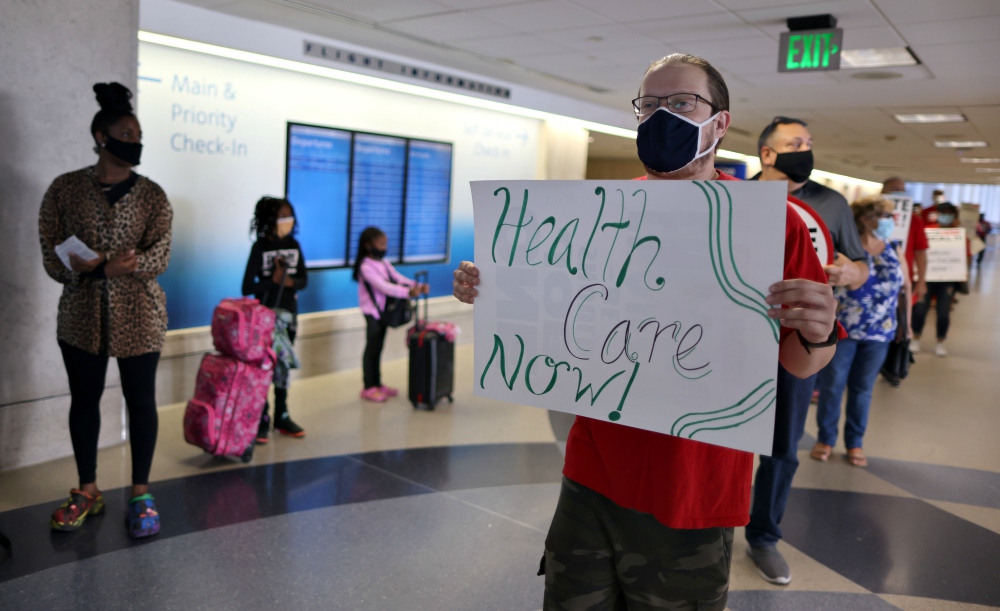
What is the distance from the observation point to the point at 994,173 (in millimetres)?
18031

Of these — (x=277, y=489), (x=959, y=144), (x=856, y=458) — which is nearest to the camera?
(x=277, y=489)

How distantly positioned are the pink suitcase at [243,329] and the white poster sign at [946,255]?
768 centimetres

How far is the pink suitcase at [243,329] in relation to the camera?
409cm

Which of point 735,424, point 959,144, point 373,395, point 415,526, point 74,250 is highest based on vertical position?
point 959,144

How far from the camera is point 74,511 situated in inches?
→ 128

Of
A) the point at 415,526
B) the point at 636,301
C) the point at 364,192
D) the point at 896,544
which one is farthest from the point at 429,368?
the point at 636,301

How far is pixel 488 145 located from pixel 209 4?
383 cm

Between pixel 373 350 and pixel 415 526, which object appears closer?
pixel 415 526

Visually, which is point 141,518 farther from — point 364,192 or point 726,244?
point 364,192

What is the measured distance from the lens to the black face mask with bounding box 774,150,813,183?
3.18 meters

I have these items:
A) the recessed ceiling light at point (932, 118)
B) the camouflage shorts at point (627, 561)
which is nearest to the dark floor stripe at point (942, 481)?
the camouflage shorts at point (627, 561)

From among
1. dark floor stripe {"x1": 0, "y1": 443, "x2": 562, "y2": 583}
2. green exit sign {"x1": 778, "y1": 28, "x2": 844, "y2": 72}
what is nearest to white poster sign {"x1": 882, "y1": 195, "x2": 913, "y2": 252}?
green exit sign {"x1": 778, "y1": 28, "x2": 844, "y2": 72}

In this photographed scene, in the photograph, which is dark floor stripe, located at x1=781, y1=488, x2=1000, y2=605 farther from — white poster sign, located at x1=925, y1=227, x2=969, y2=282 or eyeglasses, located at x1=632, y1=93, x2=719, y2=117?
white poster sign, located at x1=925, y1=227, x2=969, y2=282

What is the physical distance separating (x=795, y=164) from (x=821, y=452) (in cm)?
231
